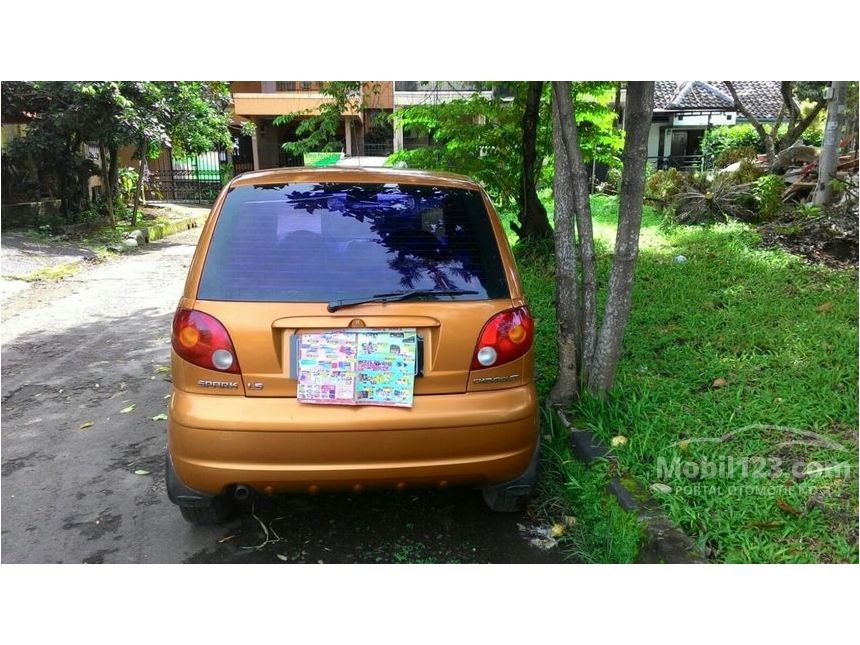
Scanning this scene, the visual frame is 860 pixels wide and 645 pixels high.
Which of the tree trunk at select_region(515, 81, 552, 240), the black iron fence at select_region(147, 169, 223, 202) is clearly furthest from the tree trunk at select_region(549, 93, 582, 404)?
the black iron fence at select_region(147, 169, 223, 202)

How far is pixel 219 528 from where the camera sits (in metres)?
3.20

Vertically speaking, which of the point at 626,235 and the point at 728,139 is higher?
the point at 728,139

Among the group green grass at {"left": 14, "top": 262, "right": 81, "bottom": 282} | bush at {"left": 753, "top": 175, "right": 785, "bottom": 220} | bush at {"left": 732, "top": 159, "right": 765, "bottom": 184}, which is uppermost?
bush at {"left": 732, "top": 159, "right": 765, "bottom": 184}

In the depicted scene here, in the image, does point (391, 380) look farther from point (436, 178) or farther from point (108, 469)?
point (108, 469)

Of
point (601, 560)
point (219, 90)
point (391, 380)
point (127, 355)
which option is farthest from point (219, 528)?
point (219, 90)

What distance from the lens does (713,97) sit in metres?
22.3

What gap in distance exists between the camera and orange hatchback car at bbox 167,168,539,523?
2.63m

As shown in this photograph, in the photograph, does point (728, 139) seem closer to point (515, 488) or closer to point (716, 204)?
point (716, 204)

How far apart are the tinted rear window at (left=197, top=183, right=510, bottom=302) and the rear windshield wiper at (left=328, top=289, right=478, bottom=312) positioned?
26 mm

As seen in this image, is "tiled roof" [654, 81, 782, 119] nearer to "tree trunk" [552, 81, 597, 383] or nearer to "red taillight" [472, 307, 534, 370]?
"tree trunk" [552, 81, 597, 383]

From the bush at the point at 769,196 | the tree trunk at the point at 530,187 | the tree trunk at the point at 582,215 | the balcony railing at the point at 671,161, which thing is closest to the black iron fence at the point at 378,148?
the balcony railing at the point at 671,161

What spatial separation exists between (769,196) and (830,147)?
1.03 metres

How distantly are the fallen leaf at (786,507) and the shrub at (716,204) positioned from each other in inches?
257

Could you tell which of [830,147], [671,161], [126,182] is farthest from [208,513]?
[671,161]
